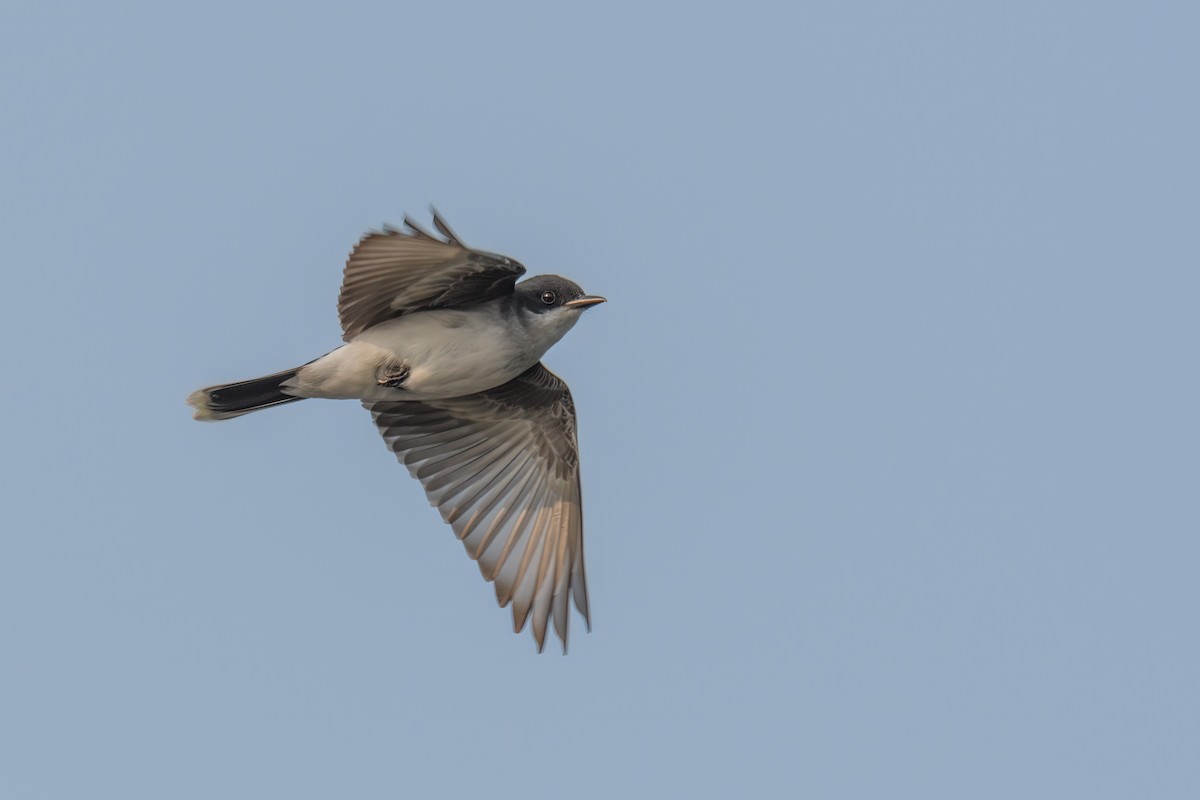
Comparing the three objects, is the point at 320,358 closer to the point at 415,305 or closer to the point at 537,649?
the point at 415,305

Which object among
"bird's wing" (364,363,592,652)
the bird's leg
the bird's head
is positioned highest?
the bird's head

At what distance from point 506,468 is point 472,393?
1101 millimetres

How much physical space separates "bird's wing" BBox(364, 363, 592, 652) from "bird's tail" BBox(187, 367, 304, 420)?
1.19 meters

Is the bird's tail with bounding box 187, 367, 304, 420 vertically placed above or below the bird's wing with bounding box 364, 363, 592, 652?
above

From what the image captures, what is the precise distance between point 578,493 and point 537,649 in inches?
72.8

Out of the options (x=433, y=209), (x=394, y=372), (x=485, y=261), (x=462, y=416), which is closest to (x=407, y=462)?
(x=462, y=416)

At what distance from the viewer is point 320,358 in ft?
54.1

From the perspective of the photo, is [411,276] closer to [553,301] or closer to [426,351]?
[426,351]

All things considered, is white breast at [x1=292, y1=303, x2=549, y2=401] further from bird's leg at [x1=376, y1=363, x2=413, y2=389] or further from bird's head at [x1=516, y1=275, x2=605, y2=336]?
bird's head at [x1=516, y1=275, x2=605, y2=336]

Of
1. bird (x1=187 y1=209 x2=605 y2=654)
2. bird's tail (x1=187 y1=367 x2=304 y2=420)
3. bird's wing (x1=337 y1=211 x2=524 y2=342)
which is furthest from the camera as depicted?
bird's tail (x1=187 y1=367 x2=304 y2=420)

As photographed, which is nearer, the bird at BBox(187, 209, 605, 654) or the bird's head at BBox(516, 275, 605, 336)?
the bird at BBox(187, 209, 605, 654)

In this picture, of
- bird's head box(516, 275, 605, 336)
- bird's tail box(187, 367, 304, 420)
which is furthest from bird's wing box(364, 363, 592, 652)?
bird's head box(516, 275, 605, 336)

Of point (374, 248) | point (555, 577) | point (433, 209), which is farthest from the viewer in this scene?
point (555, 577)

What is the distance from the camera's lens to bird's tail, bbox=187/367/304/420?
55.2 ft
